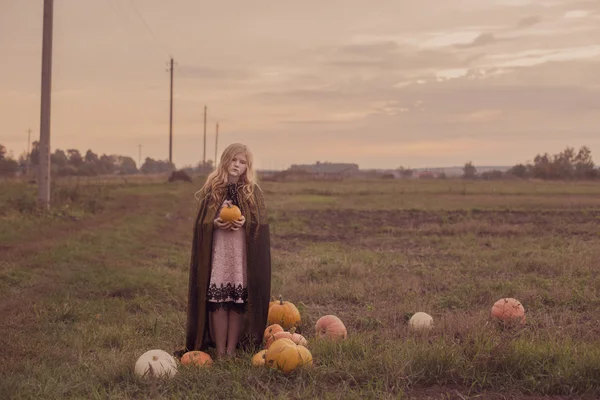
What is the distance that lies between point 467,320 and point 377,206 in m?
26.9

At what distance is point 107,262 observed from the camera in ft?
43.2

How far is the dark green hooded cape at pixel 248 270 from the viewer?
6281 millimetres

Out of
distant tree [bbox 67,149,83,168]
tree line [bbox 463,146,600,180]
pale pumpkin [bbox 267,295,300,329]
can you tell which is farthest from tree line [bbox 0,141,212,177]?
pale pumpkin [bbox 267,295,300,329]

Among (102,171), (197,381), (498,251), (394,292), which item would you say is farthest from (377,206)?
(102,171)

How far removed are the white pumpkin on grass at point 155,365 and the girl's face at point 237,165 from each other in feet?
5.94

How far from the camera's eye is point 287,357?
551 centimetres

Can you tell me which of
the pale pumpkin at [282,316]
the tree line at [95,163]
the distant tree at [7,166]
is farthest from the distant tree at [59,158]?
the pale pumpkin at [282,316]

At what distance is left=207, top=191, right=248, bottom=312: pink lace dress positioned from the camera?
6.31 metres

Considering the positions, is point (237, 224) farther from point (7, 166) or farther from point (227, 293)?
point (7, 166)

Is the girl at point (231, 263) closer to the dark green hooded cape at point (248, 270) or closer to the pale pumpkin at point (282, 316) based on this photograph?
the dark green hooded cape at point (248, 270)

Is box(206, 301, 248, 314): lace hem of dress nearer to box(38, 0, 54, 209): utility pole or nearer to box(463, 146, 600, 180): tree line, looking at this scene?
box(38, 0, 54, 209): utility pole

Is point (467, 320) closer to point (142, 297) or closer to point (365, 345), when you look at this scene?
point (365, 345)

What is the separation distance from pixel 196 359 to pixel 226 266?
0.91 meters

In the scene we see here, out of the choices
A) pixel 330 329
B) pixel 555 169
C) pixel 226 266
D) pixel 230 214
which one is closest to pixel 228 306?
pixel 226 266
